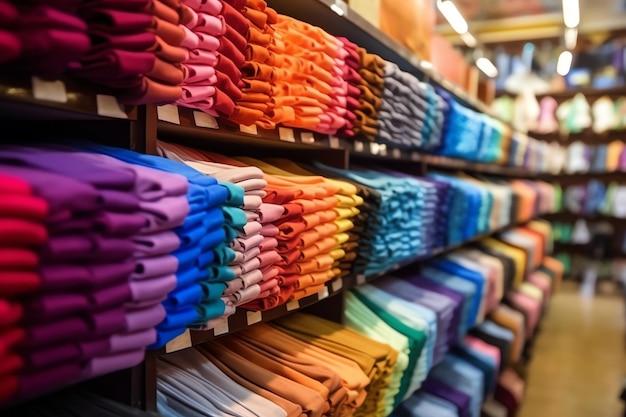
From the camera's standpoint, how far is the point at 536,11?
317 inches

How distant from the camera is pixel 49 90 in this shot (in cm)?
94

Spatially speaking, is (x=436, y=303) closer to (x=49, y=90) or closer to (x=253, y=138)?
(x=253, y=138)

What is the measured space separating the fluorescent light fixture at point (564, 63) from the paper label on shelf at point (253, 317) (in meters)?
6.95

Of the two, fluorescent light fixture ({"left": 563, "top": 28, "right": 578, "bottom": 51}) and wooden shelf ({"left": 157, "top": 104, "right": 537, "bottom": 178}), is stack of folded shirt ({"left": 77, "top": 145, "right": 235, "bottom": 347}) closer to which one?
wooden shelf ({"left": 157, "top": 104, "right": 537, "bottom": 178})

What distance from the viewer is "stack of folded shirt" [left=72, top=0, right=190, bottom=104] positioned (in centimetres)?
95

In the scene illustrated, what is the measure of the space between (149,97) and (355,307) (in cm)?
155

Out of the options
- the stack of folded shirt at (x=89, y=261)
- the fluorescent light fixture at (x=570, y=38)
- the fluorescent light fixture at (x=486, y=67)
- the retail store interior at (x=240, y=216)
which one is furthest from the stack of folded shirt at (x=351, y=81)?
the fluorescent light fixture at (x=486, y=67)

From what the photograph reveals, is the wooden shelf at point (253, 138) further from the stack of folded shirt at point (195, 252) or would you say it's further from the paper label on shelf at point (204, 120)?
the stack of folded shirt at point (195, 252)

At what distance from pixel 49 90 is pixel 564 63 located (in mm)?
7887

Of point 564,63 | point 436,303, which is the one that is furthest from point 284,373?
point 564,63

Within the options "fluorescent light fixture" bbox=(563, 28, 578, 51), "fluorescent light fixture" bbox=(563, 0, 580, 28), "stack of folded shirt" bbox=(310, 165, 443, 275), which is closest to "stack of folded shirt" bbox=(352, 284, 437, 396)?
"stack of folded shirt" bbox=(310, 165, 443, 275)

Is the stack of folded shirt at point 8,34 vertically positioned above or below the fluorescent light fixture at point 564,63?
below

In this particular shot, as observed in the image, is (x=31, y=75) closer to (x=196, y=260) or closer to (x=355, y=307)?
(x=196, y=260)

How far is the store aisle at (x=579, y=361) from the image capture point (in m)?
4.21
